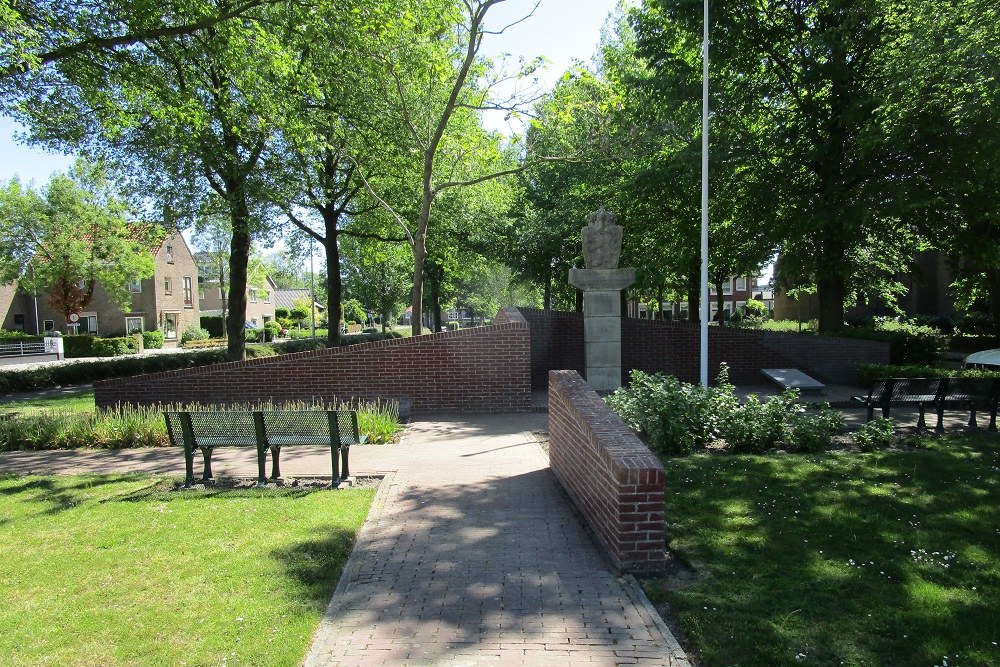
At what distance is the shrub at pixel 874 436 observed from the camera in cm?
841

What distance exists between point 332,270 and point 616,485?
20.9 metres

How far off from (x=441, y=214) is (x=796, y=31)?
12620mm

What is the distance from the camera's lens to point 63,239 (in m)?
40.2

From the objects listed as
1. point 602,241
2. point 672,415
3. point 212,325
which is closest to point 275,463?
point 672,415

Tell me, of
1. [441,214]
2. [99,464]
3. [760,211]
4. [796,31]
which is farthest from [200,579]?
[441,214]

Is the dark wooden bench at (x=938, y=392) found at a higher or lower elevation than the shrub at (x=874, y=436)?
higher

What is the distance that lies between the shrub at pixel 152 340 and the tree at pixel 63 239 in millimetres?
7825

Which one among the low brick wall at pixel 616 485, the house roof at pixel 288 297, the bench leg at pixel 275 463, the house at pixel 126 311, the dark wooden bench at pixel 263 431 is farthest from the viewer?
the house roof at pixel 288 297

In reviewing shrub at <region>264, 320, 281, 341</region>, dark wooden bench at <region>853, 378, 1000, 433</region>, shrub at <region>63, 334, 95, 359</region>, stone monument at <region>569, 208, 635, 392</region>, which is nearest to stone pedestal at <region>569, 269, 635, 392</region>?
stone monument at <region>569, 208, 635, 392</region>

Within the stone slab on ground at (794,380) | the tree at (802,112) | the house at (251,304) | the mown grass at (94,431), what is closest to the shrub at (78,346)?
the house at (251,304)

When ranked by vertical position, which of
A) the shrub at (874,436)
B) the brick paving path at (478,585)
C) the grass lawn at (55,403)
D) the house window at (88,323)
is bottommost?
the grass lawn at (55,403)

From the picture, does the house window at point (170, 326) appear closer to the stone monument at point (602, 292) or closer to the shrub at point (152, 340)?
the shrub at point (152, 340)

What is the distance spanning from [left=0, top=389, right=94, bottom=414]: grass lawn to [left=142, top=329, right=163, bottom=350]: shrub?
33.1m

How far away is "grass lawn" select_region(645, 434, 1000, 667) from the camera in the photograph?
146 inches
